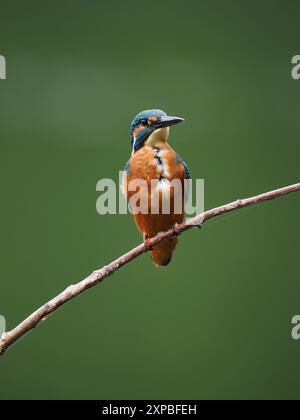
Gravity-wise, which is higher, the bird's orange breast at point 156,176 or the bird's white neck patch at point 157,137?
the bird's white neck patch at point 157,137

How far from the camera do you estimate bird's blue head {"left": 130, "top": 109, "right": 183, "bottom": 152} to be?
1.70m

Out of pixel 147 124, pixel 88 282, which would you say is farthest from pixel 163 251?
pixel 88 282

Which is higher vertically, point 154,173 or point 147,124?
point 147,124

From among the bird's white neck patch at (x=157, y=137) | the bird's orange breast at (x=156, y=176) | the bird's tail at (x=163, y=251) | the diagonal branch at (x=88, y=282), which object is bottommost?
the diagonal branch at (x=88, y=282)

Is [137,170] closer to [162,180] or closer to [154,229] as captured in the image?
[162,180]

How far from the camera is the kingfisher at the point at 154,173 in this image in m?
1.70

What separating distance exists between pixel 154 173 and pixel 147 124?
0.49 feet

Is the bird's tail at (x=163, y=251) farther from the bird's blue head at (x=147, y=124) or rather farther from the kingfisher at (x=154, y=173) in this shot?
the bird's blue head at (x=147, y=124)

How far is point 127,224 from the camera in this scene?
138 inches

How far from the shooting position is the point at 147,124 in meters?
1.73

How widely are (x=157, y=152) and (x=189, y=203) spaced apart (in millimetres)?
216

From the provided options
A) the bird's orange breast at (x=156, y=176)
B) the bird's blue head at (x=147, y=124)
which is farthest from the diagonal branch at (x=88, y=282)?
the bird's blue head at (x=147, y=124)

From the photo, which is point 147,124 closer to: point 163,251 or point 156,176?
point 156,176

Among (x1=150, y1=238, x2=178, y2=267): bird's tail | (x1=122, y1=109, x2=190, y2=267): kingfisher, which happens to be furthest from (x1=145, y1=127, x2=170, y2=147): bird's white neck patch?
(x1=150, y1=238, x2=178, y2=267): bird's tail
